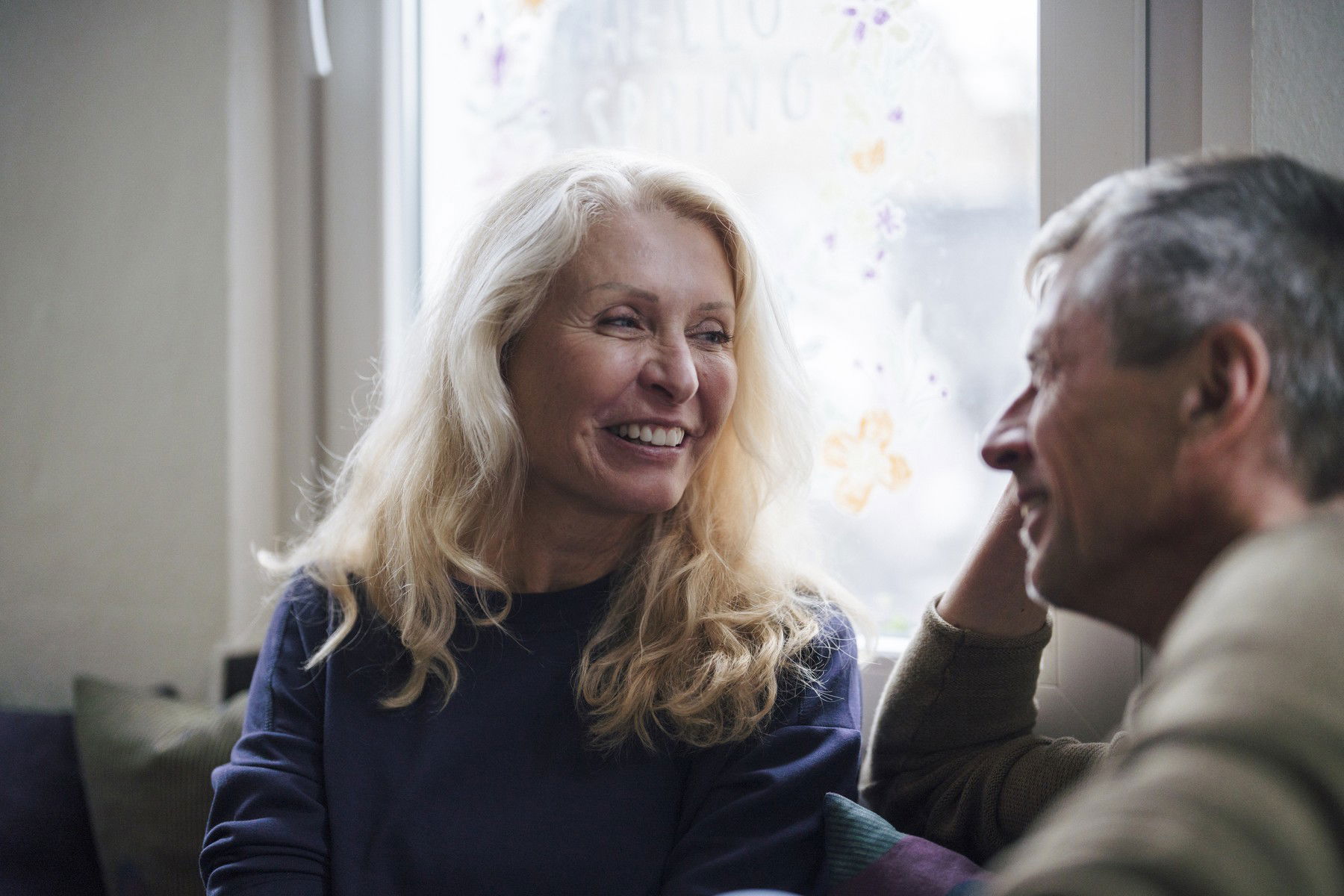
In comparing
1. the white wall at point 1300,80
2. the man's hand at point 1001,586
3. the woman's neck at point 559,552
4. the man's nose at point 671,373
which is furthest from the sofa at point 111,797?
the white wall at point 1300,80

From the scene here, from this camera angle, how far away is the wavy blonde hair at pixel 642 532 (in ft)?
3.92

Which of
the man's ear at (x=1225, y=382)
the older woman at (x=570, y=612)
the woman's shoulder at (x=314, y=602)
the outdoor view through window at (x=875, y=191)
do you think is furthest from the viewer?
the outdoor view through window at (x=875, y=191)

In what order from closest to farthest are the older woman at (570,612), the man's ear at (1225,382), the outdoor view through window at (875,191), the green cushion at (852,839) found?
1. the man's ear at (1225,382)
2. the green cushion at (852,839)
3. the older woman at (570,612)
4. the outdoor view through window at (875,191)

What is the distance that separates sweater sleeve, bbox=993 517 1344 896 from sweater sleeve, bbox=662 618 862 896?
0.59 m

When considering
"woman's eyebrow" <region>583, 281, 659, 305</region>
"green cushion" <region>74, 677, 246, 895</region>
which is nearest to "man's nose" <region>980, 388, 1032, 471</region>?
"woman's eyebrow" <region>583, 281, 659, 305</region>

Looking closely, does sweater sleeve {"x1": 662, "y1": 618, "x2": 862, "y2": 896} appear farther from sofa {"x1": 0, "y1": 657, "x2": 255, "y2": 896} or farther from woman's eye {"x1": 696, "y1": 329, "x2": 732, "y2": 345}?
sofa {"x1": 0, "y1": 657, "x2": 255, "y2": 896}

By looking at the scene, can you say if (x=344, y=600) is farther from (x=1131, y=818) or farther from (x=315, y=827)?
(x=1131, y=818)

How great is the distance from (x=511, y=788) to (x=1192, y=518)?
31.5 inches

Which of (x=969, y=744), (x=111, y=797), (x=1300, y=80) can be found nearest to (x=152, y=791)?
(x=111, y=797)

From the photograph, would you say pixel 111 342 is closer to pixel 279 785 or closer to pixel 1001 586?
pixel 279 785

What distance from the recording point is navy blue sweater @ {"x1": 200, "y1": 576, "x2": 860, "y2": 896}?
1097mm

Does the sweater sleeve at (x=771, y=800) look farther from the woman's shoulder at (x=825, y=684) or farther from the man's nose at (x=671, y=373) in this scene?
the man's nose at (x=671, y=373)

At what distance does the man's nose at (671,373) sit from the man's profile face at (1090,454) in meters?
0.50

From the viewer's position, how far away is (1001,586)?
1122mm
